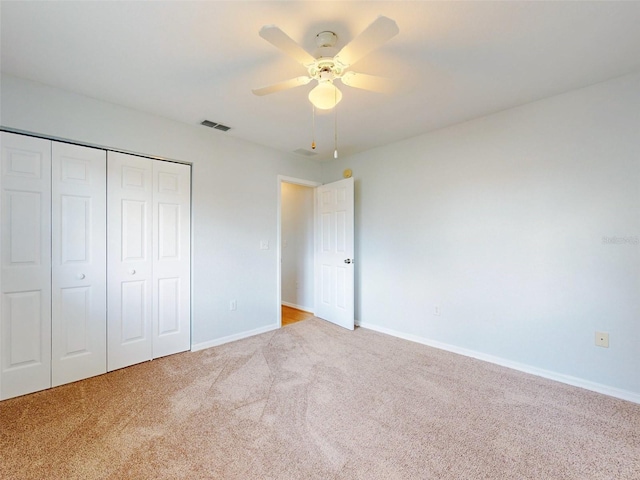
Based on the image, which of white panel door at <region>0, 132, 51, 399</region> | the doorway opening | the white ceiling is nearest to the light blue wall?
the white ceiling

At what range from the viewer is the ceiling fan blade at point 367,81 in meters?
1.67

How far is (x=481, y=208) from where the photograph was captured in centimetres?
282

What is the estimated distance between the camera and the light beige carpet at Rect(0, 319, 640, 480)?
4.85 ft

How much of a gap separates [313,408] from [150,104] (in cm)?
288

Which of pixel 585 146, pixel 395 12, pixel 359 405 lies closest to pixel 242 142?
pixel 395 12

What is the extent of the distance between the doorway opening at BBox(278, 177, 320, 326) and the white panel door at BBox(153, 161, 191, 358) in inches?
63.8

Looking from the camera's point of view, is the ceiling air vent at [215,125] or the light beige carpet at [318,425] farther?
the ceiling air vent at [215,125]

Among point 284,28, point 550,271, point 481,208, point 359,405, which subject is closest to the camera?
point 284,28

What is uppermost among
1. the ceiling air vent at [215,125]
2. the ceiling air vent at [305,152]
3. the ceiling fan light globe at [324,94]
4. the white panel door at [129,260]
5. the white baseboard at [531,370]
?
the ceiling air vent at [215,125]

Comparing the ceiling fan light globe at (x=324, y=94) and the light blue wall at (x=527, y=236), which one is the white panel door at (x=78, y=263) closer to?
the ceiling fan light globe at (x=324, y=94)

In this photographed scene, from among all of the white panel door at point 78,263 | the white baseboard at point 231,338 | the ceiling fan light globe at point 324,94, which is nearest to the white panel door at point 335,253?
the white baseboard at point 231,338

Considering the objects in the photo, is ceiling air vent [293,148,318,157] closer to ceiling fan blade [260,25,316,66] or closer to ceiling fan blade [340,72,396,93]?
ceiling fan blade [340,72,396,93]

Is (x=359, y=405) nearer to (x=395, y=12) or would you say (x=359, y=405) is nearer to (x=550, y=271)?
(x=550, y=271)

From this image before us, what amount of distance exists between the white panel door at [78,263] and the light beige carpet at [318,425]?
0.75 feet
